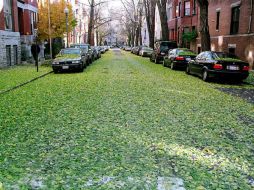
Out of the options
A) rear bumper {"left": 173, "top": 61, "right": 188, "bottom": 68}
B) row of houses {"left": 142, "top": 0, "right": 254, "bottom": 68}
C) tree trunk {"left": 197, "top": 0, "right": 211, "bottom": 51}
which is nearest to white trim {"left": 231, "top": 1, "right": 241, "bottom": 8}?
row of houses {"left": 142, "top": 0, "right": 254, "bottom": 68}

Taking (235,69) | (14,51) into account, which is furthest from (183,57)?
(14,51)

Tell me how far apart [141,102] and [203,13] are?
1311 cm

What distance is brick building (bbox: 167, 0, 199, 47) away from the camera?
38.7m

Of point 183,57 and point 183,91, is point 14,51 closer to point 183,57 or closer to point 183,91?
point 183,57

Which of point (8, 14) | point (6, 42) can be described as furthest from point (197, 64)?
point (8, 14)

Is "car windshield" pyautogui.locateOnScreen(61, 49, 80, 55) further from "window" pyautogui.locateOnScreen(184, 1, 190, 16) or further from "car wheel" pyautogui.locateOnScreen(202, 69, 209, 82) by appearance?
"window" pyautogui.locateOnScreen(184, 1, 190, 16)

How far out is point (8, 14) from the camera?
25.3m

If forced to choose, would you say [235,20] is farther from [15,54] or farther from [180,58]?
[15,54]

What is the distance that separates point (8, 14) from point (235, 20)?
18228 millimetres

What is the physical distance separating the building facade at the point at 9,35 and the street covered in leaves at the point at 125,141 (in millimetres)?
14061

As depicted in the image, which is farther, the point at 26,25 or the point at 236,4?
the point at 26,25

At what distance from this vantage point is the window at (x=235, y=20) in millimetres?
24953

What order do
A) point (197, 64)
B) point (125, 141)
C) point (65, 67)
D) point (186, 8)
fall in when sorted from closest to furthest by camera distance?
point (125, 141), point (197, 64), point (65, 67), point (186, 8)

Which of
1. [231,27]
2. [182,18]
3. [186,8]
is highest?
[186,8]
